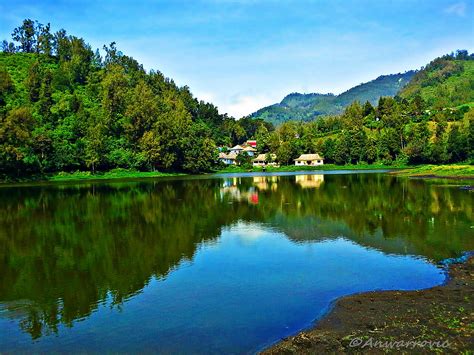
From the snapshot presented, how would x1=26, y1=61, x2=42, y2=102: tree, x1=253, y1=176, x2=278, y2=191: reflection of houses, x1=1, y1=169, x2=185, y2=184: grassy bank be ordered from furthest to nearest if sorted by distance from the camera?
x1=26, y1=61, x2=42, y2=102: tree → x1=1, y1=169, x2=185, y2=184: grassy bank → x1=253, y1=176, x2=278, y2=191: reflection of houses

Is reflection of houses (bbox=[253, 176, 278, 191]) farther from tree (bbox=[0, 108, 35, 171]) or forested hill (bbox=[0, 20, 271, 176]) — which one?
tree (bbox=[0, 108, 35, 171])

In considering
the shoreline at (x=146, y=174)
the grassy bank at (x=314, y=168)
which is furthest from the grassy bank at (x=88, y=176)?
the grassy bank at (x=314, y=168)

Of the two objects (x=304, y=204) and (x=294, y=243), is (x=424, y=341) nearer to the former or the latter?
(x=294, y=243)

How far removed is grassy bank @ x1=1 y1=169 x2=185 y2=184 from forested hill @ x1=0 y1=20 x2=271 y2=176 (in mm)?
1988

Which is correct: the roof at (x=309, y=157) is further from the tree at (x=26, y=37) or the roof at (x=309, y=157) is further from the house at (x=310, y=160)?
the tree at (x=26, y=37)

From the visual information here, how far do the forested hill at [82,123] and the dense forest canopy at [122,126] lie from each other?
285 millimetres

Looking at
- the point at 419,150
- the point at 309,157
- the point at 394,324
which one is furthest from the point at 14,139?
the point at 419,150

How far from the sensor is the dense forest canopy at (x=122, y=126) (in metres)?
94.2

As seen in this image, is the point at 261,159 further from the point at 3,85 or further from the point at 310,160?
the point at 3,85

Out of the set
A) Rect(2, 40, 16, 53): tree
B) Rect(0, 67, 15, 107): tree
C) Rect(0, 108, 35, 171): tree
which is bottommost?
Rect(0, 108, 35, 171): tree

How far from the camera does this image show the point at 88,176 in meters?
97.0

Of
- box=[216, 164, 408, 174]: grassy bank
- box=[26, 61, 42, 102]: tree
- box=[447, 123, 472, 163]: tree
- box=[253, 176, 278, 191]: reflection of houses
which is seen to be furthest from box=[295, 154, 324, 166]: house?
box=[26, 61, 42, 102]: tree

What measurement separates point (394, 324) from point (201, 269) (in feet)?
29.9

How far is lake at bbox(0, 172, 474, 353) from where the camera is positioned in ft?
37.8
